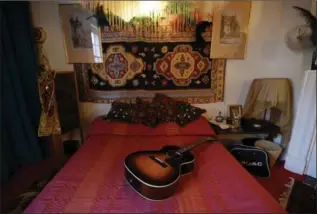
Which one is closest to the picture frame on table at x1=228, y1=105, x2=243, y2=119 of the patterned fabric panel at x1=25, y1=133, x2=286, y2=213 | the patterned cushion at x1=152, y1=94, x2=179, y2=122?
the patterned cushion at x1=152, y1=94, x2=179, y2=122

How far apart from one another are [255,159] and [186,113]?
892mm

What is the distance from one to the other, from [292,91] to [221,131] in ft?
2.99

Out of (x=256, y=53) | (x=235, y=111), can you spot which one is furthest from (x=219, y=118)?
(x=256, y=53)

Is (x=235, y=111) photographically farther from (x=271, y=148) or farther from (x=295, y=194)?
(x=295, y=194)

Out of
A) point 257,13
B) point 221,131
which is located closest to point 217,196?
point 221,131

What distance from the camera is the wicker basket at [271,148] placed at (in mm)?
2279

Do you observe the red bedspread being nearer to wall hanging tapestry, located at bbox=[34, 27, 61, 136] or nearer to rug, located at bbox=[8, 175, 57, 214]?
wall hanging tapestry, located at bbox=[34, 27, 61, 136]

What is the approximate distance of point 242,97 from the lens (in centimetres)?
253

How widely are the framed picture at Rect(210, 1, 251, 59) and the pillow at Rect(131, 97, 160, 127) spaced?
3.10 feet

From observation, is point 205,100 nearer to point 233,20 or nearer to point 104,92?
point 233,20

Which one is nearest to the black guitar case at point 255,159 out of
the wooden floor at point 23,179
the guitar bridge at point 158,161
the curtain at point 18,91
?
the guitar bridge at point 158,161

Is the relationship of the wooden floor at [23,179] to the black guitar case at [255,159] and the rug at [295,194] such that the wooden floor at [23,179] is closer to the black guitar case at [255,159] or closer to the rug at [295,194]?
the black guitar case at [255,159]

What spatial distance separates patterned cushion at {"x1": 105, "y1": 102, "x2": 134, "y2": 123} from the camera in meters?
2.22

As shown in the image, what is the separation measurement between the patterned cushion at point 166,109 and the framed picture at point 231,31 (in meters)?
0.74
